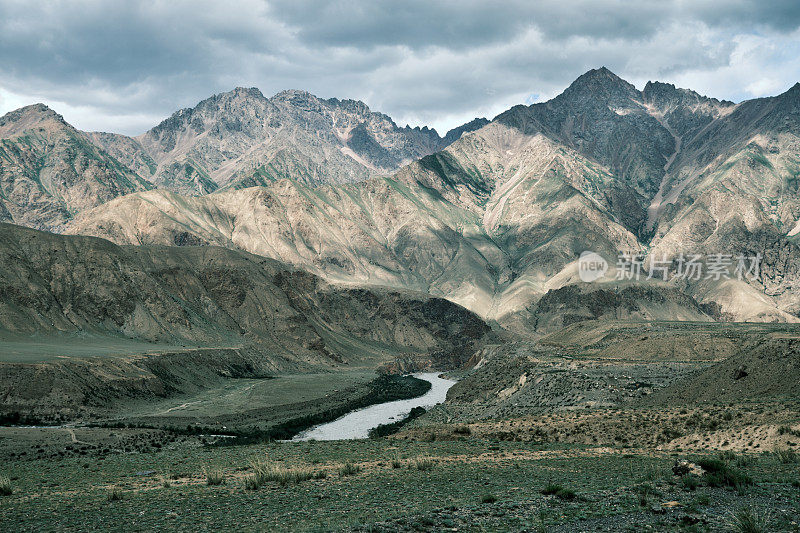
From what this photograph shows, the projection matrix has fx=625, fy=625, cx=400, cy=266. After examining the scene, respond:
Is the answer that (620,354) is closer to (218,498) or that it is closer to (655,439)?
(655,439)

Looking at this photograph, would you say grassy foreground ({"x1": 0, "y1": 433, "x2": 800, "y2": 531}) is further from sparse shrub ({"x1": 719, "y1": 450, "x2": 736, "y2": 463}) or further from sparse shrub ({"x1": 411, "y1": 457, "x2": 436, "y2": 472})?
sparse shrub ({"x1": 719, "y1": 450, "x2": 736, "y2": 463})

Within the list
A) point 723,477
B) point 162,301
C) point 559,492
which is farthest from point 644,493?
point 162,301

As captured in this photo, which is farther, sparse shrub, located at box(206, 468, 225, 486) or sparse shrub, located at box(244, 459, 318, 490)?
sparse shrub, located at box(206, 468, 225, 486)

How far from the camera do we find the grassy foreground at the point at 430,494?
1661 cm

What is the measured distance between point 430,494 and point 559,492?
13.9 ft

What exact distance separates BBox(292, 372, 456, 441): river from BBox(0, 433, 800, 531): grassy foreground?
39.3 meters

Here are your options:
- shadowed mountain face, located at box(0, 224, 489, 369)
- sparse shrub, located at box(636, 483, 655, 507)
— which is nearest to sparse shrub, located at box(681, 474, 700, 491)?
sparse shrub, located at box(636, 483, 655, 507)

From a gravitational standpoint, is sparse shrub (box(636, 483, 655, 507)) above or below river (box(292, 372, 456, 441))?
above

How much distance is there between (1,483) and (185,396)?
80343mm

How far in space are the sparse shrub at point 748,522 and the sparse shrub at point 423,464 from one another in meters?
13.2

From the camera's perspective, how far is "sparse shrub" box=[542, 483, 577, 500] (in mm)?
19128

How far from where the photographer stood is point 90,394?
83.6 meters

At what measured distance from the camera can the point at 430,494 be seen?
68.5 ft

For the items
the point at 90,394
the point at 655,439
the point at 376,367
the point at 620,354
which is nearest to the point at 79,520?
the point at 655,439
